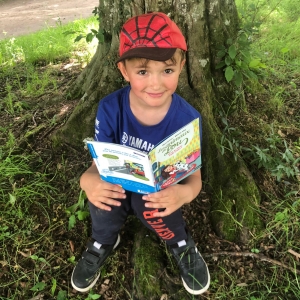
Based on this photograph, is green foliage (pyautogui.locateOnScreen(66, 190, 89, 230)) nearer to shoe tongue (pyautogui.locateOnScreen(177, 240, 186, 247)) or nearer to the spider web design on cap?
shoe tongue (pyautogui.locateOnScreen(177, 240, 186, 247))

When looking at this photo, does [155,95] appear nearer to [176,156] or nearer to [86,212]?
[176,156]

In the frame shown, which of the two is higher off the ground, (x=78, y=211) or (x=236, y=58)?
(x=236, y=58)

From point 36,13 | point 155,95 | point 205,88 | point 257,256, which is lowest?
point 257,256

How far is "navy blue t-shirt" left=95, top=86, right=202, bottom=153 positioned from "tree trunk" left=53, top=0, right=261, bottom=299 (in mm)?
563

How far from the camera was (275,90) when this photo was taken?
3238 millimetres

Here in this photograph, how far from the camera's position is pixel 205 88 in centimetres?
242

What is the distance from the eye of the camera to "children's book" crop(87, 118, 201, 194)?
4.71 ft

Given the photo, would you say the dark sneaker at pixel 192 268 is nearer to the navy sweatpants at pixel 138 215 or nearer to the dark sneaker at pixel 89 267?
the navy sweatpants at pixel 138 215

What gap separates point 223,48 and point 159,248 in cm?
160

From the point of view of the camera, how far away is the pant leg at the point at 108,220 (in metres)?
1.82

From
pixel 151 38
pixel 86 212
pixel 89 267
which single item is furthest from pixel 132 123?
pixel 89 267

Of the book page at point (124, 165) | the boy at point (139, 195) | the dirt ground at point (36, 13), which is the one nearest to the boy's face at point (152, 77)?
the boy at point (139, 195)

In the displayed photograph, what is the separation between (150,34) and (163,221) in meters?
1.02

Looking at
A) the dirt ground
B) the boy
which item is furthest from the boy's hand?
the dirt ground
